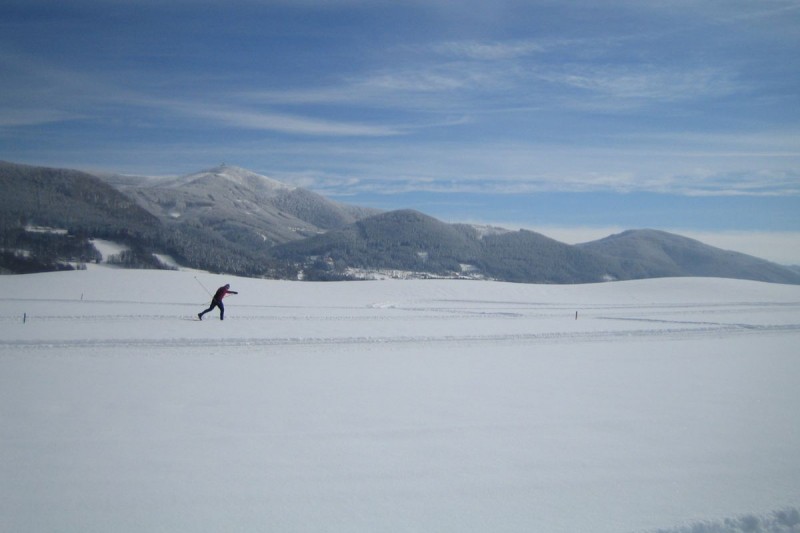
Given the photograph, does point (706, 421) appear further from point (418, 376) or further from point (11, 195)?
point (11, 195)

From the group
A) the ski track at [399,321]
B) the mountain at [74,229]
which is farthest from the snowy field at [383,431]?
the mountain at [74,229]

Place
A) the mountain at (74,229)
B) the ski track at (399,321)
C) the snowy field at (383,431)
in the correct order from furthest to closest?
the mountain at (74,229) → the ski track at (399,321) → the snowy field at (383,431)

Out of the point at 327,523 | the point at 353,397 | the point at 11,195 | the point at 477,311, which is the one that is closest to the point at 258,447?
the point at 327,523

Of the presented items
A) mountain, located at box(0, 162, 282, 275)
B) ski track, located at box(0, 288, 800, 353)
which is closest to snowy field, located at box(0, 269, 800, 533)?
ski track, located at box(0, 288, 800, 353)

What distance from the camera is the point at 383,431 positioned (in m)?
8.33

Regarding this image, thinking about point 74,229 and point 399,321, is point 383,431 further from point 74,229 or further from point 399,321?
point 74,229

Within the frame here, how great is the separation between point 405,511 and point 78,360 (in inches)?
416

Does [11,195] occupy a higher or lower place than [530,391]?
higher

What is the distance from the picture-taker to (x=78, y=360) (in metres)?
13.4

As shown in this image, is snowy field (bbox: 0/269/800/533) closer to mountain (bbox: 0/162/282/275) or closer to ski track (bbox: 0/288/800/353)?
ski track (bbox: 0/288/800/353)

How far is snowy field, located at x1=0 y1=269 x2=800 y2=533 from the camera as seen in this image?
229 inches

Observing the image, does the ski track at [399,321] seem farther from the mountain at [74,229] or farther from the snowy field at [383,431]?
the mountain at [74,229]

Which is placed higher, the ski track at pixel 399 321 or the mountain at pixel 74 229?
the mountain at pixel 74 229

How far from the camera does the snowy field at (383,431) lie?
5.82 metres
